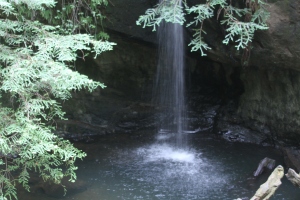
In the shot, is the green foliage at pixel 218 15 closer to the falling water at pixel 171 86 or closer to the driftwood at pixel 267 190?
the driftwood at pixel 267 190

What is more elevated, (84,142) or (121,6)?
(121,6)

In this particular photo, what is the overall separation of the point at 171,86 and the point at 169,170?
8.85 feet

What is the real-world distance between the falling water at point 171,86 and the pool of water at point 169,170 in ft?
2.07

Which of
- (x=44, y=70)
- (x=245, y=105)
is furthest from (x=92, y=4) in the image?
(x=245, y=105)

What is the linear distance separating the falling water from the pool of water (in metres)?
0.63

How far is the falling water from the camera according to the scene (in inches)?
300

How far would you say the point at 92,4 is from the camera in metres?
5.90

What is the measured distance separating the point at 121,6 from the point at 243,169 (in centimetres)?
355

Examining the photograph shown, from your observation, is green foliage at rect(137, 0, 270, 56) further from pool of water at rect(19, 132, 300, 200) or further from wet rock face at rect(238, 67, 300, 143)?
pool of water at rect(19, 132, 300, 200)

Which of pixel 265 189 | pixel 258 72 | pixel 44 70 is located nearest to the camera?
pixel 44 70

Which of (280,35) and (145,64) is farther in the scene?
(145,64)

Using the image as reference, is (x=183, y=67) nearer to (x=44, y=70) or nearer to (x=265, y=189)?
(x=265, y=189)

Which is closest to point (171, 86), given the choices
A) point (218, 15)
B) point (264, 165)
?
point (264, 165)

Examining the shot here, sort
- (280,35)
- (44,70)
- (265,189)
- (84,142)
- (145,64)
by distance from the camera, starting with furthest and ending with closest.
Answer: (145,64) → (84,142) → (280,35) → (265,189) → (44,70)
